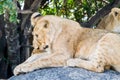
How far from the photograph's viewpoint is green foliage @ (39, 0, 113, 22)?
10.9 metres

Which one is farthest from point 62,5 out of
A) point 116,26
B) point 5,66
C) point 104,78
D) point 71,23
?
point 104,78

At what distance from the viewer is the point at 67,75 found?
5.69 m

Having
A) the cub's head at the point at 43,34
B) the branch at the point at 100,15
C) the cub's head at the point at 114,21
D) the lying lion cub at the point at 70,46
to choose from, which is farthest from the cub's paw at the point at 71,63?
the branch at the point at 100,15

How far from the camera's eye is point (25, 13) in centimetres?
882

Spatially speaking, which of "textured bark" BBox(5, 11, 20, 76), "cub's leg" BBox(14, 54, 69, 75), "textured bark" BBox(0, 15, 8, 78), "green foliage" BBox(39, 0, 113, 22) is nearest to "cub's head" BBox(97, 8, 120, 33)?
"textured bark" BBox(5, 11, 20, 76)

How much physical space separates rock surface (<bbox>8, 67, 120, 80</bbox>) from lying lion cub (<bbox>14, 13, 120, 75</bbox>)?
8 centimetres

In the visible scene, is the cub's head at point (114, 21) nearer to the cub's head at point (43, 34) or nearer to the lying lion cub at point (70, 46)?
the lying lion cub at point (70, 46)

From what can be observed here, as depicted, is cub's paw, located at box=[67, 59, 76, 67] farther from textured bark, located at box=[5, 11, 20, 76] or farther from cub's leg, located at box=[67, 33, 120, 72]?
textured bark, located at box=[5, 11, 20, 76]

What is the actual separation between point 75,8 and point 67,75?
5742 millimetres

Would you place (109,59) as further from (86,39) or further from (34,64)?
(34,64)

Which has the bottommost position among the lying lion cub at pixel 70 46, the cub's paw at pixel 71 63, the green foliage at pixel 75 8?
the cub's paw at pixel 71 63

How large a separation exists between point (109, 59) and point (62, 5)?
17.2ft

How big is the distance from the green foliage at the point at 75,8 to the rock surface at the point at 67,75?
494cm

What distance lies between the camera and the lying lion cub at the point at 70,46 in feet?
19.1
